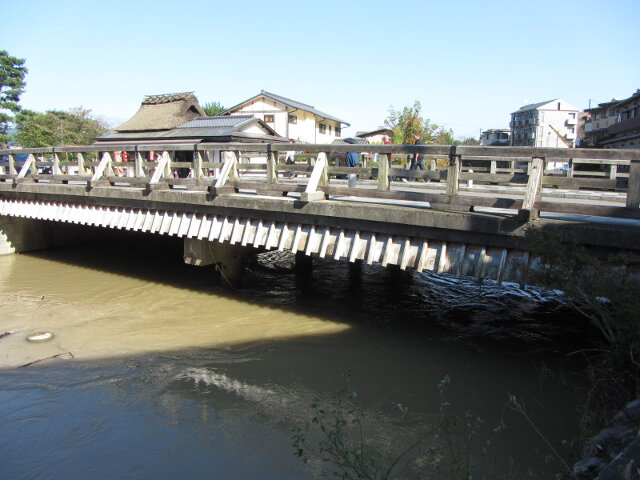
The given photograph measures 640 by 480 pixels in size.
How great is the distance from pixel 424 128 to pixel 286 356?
38.6 meters

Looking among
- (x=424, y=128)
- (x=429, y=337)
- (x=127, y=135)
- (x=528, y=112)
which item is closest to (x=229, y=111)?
(x=127, y=135)

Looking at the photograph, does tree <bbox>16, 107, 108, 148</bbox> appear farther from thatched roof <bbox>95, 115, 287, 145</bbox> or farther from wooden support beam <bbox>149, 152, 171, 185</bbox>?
wooden support beam <bbox>149, 152, 171, 185</bbox>

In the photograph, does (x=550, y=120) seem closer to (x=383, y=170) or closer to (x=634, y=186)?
(x=383, y=170)

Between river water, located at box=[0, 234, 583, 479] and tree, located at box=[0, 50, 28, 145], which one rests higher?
tree, located at box=[0, 50, 28, 145]

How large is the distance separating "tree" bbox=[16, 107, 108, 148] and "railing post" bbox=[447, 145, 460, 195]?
41720 mm

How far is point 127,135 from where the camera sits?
2983 centimetres

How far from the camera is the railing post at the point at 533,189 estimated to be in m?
5.63

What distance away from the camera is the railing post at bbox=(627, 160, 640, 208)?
5.11 metres

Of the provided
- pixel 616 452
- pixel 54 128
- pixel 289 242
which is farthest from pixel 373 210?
pixel 54 128

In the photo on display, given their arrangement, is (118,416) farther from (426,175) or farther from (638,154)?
(638,154)

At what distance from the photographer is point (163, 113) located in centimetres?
3334

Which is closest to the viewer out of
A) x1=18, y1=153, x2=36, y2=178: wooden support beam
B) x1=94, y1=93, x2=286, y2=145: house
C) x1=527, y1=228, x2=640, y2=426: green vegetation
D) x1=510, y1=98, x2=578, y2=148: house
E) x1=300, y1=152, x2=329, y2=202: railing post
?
x1=527, y1=228, x2=640, y2=426: green vegetation

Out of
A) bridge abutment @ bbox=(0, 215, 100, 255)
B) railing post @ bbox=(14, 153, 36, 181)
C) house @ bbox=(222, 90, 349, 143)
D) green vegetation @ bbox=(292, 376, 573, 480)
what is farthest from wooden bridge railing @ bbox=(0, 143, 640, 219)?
house @ bbox=(222, 90, 349, 143)

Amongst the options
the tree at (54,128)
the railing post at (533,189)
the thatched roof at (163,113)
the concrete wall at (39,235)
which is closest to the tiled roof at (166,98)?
the thatched roof at (163,113)
